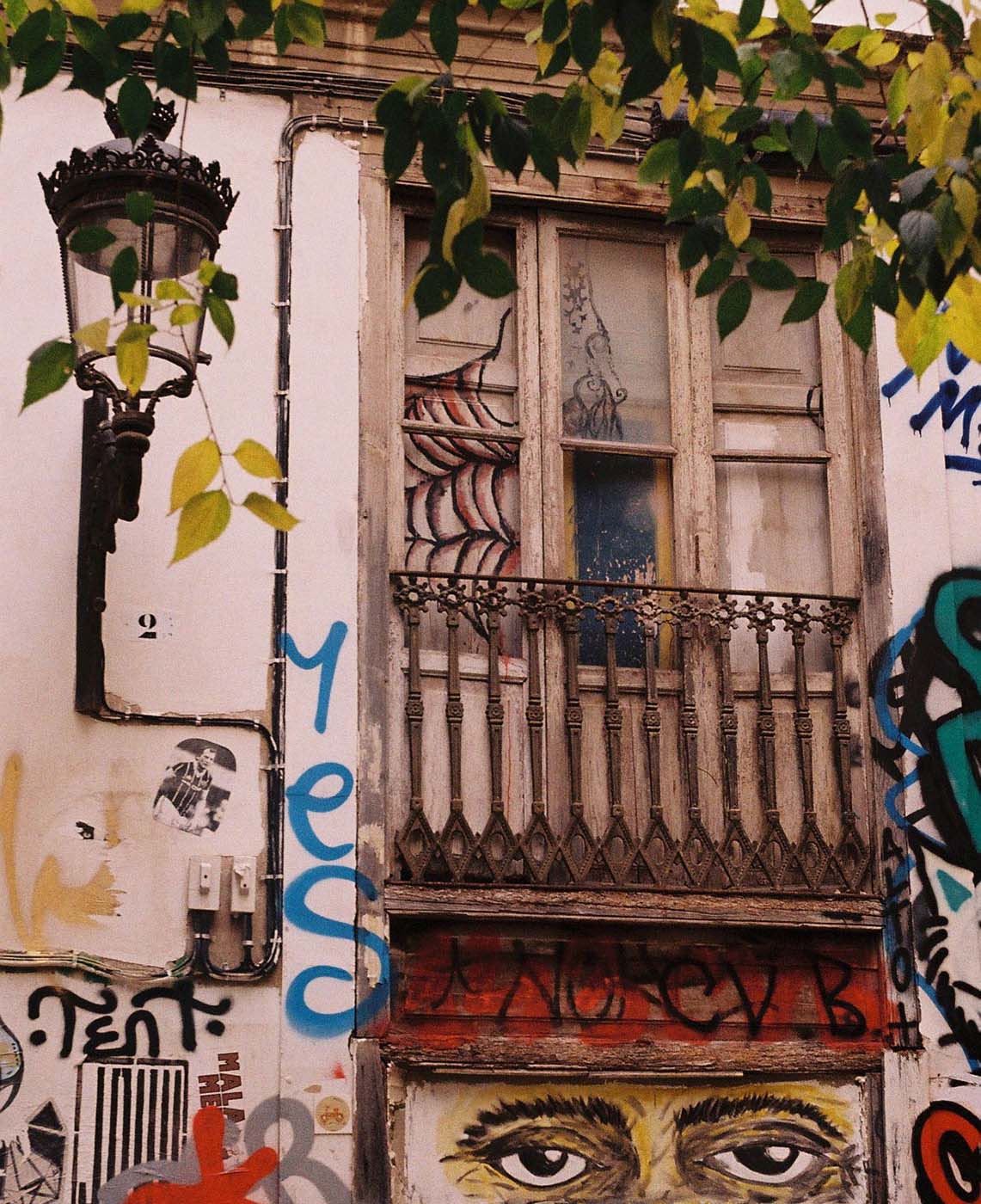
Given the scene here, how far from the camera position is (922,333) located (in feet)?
17.4

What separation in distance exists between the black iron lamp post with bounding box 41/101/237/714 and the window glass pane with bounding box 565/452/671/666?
6.18 feet

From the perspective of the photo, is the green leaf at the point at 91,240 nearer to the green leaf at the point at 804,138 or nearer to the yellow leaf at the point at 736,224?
the yellow leaf at the point at 736,224

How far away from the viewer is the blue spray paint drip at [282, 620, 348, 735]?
765cm

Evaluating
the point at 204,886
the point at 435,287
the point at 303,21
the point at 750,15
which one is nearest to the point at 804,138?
the point at 750,15

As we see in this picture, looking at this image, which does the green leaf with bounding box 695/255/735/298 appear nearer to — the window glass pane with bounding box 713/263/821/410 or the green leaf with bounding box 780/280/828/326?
the green leaf with bounding box 780/280/828/326

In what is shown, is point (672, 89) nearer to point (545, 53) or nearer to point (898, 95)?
point (545, 53)

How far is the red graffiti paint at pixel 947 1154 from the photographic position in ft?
25.3

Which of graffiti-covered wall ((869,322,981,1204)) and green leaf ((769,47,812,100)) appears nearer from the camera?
green leaf ((769,47,812,100))

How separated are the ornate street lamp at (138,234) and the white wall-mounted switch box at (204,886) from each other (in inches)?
51.2

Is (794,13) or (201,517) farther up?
(794,13)

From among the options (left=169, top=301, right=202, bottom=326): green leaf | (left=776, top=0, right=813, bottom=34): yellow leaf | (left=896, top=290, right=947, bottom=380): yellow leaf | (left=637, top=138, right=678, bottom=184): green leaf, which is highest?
(left=776, top=0, right=813, bottom=34): yellow leaf

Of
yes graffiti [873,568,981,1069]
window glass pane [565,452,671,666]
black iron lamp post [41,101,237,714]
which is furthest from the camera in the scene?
window glass pane [565,452,671,666]

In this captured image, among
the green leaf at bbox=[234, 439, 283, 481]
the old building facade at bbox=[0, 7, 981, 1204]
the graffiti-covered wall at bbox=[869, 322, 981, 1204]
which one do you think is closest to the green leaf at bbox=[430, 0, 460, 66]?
the green leaf at bbox=[234, 439, 283, 481]

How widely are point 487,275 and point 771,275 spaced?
786 millimetres
